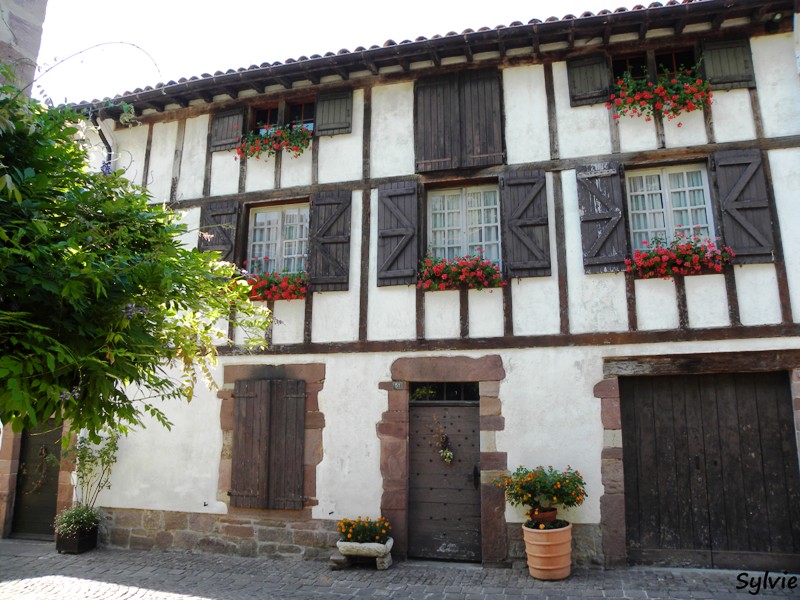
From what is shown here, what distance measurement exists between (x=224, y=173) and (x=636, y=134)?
5660 mm

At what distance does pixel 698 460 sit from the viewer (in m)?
6.92

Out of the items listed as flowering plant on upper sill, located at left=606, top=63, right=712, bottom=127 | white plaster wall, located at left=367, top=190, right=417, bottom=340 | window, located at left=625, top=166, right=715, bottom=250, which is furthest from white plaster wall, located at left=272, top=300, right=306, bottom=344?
flowering plant on upper sill, located at left=606, top=63, right=712, bottom=127

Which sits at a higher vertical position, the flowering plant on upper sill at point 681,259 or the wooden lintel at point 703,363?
the flowering plant on upper sill at point 681,259

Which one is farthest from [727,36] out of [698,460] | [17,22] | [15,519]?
[15,519]

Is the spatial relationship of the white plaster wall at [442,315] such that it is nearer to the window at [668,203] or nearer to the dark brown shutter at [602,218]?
the dark brown shutter at [602,218]

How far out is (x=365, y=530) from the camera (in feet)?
23.6

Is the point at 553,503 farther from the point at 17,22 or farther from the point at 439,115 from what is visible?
the point at 17,22

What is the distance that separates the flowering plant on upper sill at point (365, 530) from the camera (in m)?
7.17

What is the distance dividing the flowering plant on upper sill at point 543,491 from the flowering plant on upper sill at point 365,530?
4.91 feet

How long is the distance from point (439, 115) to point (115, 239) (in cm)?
522

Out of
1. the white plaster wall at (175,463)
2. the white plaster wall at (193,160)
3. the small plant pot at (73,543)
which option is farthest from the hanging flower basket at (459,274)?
the small plant pot at (73,543)

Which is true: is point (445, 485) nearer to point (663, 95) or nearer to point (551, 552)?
point (551, 552)

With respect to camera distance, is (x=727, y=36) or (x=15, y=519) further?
(x=15, y=519)

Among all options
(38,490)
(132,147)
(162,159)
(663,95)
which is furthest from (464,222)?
(38,490)
